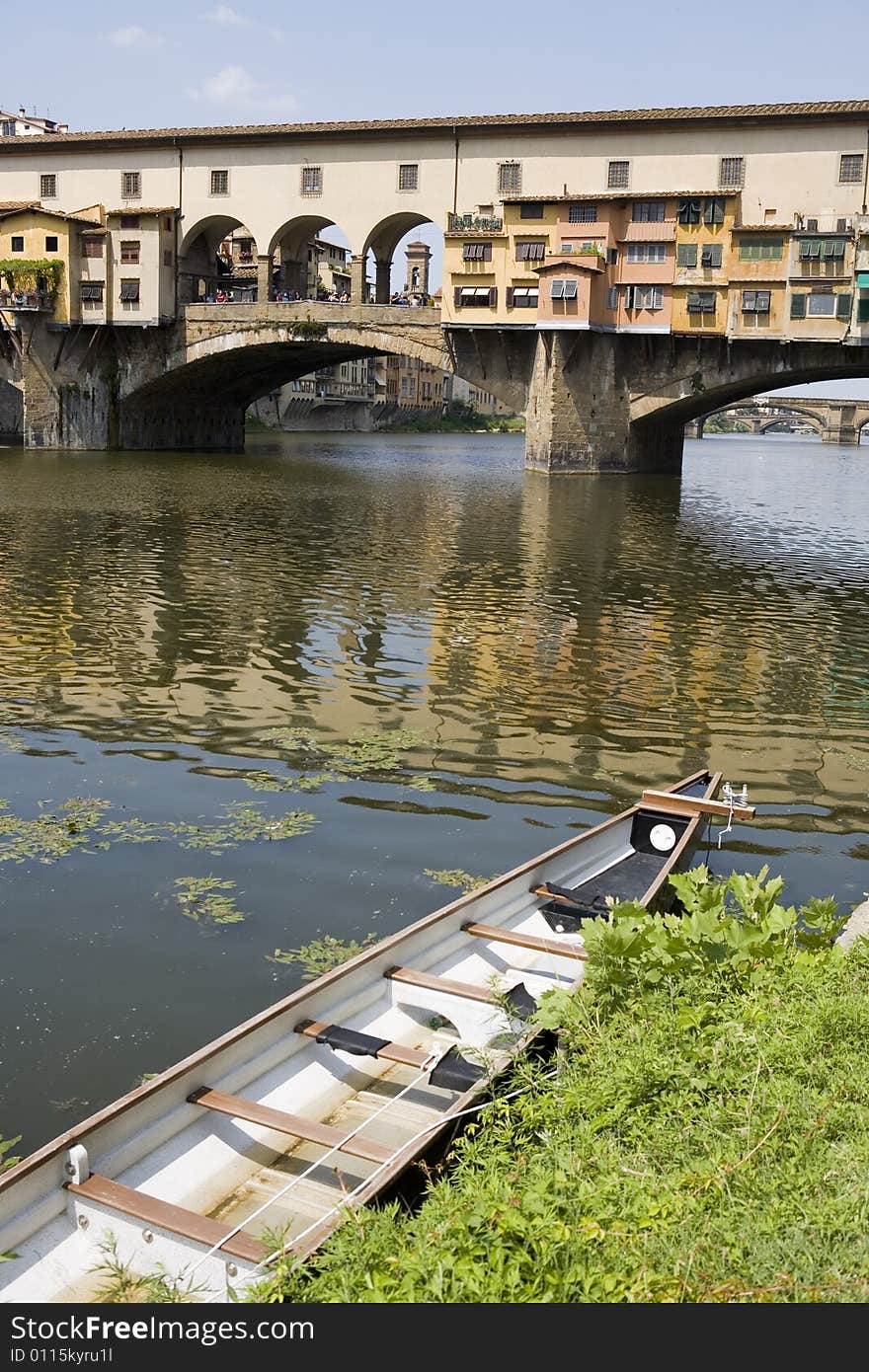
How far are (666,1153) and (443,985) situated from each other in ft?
6.92

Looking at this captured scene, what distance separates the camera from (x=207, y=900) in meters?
10.3

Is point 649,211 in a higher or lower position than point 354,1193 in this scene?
higher

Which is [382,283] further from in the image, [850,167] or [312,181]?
[850,167]

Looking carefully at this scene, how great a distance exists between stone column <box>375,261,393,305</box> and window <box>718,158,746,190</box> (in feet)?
52.0

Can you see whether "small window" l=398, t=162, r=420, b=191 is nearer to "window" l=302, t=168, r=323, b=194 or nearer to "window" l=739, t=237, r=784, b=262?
"window" l=302, t=168, r=323, b=194

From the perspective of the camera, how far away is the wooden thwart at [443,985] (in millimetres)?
7909

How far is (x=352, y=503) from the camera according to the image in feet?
135

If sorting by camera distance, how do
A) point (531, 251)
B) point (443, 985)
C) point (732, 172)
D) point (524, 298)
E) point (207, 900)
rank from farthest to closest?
point (524, 298) → point (531, 251) → point (732, 172) → point (207, 900) → point (443, 985)

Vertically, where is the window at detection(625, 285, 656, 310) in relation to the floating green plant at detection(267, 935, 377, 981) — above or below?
above

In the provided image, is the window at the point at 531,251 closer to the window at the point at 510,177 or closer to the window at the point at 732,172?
the window at the point at 510,177

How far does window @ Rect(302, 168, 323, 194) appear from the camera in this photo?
55719 mm

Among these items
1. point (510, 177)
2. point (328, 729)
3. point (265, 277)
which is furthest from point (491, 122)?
point (328, 729)

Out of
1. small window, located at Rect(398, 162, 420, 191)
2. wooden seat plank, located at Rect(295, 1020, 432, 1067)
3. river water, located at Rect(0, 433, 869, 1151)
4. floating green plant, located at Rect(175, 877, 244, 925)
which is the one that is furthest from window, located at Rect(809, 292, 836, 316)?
wooden seat plank, located at Rect(295, 1020, 432, 1067)

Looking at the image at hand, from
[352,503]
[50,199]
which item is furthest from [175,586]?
[50,199]
